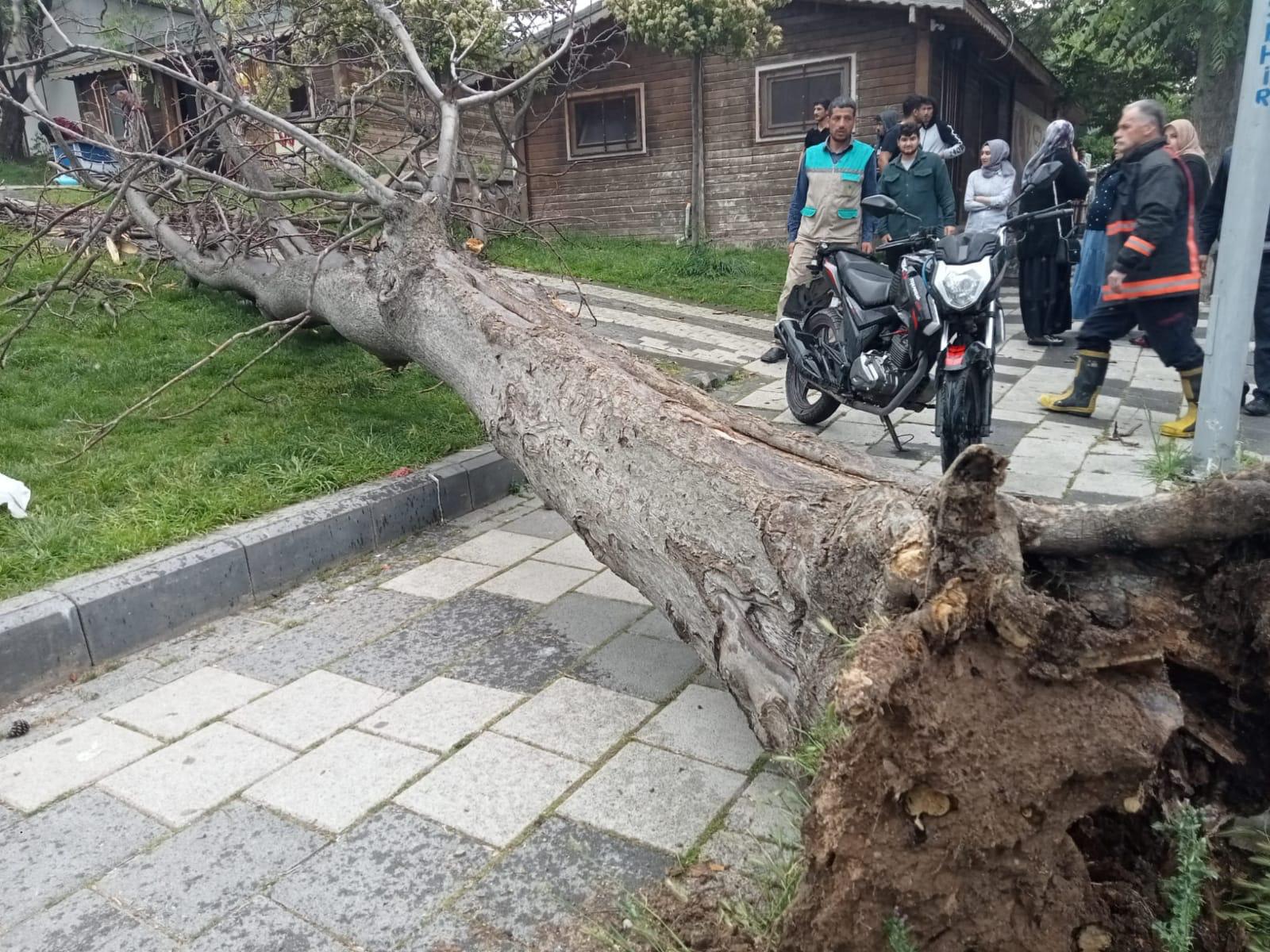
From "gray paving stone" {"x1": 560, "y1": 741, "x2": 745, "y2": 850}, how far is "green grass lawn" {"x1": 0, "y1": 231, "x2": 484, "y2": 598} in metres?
2.27

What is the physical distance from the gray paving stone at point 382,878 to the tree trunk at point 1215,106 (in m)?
12.8

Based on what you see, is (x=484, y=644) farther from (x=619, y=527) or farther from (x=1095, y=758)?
(x=1095, y=758)

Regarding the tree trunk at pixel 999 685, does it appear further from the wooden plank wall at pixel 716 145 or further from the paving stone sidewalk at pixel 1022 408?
the wooden plank wall at pixel 716 145

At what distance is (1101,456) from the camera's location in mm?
5477

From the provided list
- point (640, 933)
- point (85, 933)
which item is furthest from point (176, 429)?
point (640, 933)

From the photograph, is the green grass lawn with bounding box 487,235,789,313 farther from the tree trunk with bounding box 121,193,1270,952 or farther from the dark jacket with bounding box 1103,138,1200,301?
the tree trunk with bounding box 121,193,1270,952

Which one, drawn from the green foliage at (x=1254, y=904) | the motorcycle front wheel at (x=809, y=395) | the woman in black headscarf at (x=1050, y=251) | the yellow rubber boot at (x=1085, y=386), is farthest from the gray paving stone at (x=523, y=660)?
the woman in black headscarf at (x=1050, y=251)

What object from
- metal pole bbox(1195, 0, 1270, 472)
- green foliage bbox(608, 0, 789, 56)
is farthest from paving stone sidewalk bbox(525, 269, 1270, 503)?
green foliage bbox(608, 0, 789, 56)

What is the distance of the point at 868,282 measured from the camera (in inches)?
215

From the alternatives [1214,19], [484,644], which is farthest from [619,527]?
[1214,19]

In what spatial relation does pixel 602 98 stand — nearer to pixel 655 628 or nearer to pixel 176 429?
pixel 176 429

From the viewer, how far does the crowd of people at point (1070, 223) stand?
5.54 metres

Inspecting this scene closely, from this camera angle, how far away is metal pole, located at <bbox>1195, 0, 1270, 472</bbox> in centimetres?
447

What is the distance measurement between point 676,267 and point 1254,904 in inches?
449
